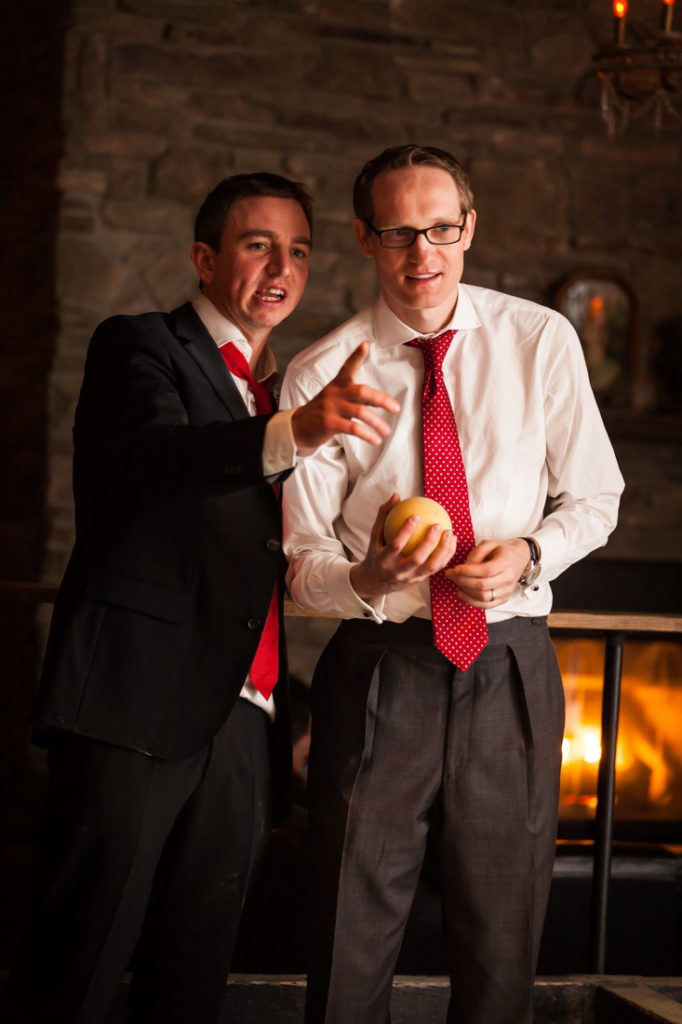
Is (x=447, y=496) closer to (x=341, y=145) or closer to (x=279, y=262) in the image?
(x=279, y=262)

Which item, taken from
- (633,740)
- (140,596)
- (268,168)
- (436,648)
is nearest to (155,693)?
(140,596)

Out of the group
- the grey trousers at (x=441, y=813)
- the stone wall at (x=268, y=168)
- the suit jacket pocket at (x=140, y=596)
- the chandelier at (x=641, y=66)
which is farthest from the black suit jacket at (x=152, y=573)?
the stone wall at (x=268, y=168)

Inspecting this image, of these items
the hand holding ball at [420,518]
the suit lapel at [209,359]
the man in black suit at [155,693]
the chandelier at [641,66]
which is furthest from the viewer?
the chandelier at [641,66]

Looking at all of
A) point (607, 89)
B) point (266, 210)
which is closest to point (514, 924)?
point (266, 210)

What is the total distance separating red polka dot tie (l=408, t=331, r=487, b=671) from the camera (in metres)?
1.55

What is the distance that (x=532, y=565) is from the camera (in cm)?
155

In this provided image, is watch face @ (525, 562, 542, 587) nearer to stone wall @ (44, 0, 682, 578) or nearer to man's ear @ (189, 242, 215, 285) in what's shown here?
man's ear @ (189, 242, 215, 285)

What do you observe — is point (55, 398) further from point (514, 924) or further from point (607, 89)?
point (514, 924)

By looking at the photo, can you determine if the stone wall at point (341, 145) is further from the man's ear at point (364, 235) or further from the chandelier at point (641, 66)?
the man's ear at point (364, 235)

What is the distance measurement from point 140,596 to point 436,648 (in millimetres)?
459

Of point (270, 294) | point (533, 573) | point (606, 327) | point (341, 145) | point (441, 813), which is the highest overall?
point (341, 145)

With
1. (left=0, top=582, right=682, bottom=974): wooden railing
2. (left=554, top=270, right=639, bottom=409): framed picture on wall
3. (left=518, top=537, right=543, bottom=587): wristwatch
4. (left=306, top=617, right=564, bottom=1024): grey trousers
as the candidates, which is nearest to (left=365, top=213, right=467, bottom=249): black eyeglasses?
(left=518, top=537, right=543, bottom=587): wristwatch

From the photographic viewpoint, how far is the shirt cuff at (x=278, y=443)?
1.38m

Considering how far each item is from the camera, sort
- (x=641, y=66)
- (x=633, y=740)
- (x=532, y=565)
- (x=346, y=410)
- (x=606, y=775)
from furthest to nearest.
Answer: (x=633, y=740) < (x=641, y=66) < (x=606, y=775) < (x=532, y=565) < (x=346, y=410)
